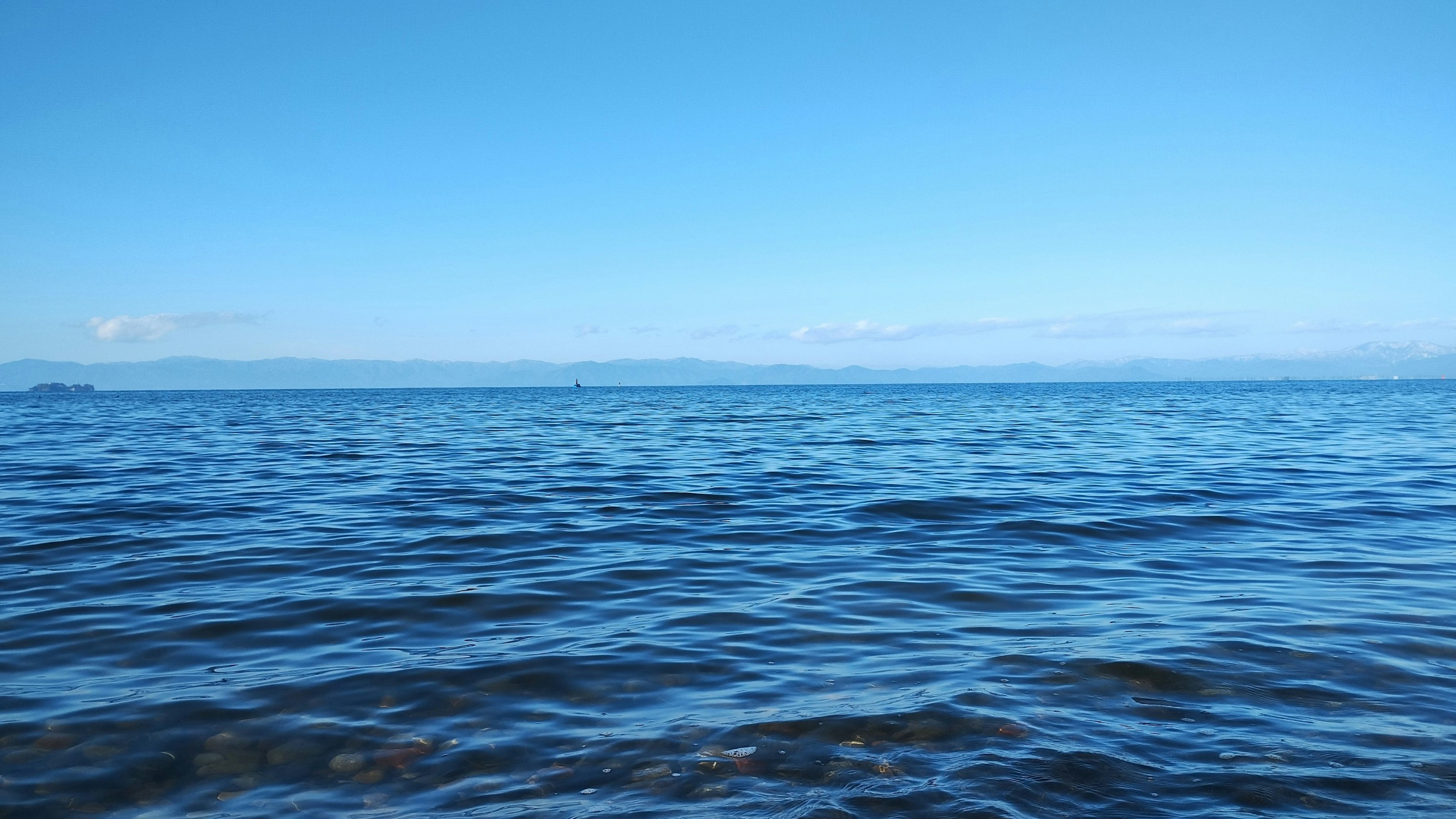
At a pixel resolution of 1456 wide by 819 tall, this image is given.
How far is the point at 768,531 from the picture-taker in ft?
39.0

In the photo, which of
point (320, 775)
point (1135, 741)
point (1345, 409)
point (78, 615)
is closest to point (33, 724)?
point (320, 775)

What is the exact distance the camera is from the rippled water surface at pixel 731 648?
451 centimetres

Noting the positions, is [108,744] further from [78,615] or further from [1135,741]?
[1135,741]

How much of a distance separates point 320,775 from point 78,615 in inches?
180

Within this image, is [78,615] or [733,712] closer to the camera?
[733,712]

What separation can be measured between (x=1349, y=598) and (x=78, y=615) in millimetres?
11246

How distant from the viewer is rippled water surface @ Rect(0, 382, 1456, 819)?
14.8 ft

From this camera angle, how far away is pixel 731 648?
6.78 meters

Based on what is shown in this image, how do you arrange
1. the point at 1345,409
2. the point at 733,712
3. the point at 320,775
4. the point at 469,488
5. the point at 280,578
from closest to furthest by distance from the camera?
1. the point at 320,775
2. the point at 733,712
3. the point at 280,578
4. the point at 469,488
5. the point at 1345,409

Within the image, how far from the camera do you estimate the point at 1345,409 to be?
4991 cm

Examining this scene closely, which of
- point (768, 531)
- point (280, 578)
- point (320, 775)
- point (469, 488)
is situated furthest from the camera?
point (469, 488)

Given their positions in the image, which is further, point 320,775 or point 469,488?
point 469,488

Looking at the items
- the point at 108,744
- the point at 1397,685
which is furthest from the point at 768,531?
the point at 108,744

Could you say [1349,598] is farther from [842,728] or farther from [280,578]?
[280,578]
